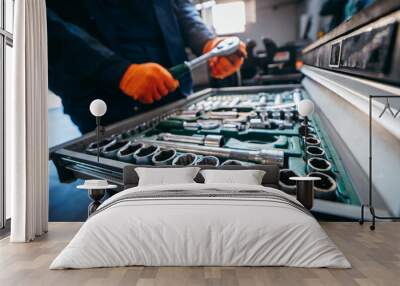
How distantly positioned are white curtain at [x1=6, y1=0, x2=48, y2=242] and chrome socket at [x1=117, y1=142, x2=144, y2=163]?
2.84ft

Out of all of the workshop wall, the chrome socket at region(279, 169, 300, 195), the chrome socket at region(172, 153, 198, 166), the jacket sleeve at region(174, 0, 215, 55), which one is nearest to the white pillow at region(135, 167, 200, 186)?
the chrome socket at region(172, 153, 198, 166)

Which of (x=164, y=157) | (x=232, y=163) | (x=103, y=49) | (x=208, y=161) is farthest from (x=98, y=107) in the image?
(x=232, y=163)

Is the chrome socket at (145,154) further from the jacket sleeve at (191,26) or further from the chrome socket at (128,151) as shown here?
the jacket sleeve at (191,26)

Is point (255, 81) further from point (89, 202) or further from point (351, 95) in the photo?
point (89, 202)

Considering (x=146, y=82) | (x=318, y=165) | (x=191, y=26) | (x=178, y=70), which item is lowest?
(x=318, y=165)

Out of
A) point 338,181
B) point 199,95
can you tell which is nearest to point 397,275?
point 338,181

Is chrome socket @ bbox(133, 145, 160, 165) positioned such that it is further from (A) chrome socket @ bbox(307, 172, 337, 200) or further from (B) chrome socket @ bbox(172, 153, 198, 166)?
(A) chrome socket @ bbox(307, 172, 337, 200)

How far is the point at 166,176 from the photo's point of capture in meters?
4.18

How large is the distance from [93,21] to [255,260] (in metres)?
3.26

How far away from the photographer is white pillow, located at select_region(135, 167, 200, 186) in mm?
4152

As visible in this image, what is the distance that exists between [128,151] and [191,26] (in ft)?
5.19

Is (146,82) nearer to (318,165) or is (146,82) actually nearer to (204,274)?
(318,165)

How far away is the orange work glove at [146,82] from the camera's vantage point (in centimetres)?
482

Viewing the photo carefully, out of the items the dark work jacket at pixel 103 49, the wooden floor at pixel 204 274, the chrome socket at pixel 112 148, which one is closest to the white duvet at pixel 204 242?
the wooden floor at pixel 204 274
